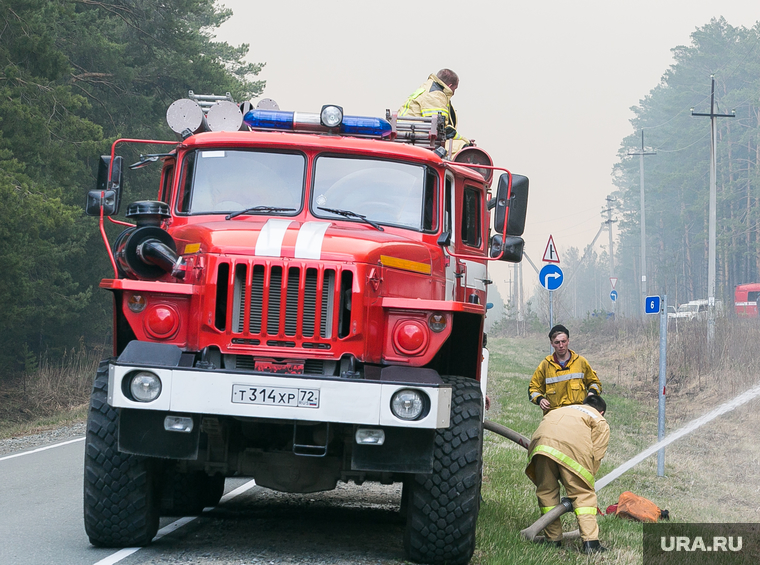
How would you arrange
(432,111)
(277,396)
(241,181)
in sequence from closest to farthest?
(277,396) → (241,181) → (432,111)

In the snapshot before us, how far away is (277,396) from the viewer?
5.51m

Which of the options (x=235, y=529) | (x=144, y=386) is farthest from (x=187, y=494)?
(x=144, y=386)

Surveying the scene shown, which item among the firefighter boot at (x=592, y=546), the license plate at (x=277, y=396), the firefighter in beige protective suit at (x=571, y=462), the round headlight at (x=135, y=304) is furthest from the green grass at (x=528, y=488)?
the round headlight at (x=135, y=304)

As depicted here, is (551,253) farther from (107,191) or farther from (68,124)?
(107,191)

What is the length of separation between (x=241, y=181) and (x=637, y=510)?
4.57 m

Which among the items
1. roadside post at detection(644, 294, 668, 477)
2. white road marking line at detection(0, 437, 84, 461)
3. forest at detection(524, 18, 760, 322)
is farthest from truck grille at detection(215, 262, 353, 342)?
forest at detection(524, 18, 760, 322)

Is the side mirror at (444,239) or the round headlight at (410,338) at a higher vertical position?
the side mirror at (444,239)

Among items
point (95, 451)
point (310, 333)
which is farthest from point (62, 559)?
point (310, 333)

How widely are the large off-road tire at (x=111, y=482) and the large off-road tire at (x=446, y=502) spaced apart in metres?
1.75

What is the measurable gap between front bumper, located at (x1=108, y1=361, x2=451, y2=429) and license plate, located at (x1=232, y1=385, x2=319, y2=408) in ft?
0.04

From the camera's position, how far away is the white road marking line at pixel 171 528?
5.98 meters

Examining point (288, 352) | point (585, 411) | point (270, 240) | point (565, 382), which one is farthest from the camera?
point (565, 382)

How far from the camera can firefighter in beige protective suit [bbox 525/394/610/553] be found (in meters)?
6.96

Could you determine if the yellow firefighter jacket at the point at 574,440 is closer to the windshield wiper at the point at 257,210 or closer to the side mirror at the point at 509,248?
the side mirror at the point at 509,248
